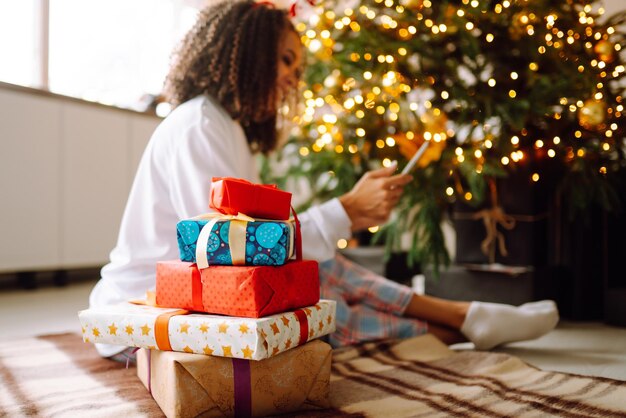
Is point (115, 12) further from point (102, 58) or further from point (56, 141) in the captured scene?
point (56, 141)

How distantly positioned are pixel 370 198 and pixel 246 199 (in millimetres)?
393

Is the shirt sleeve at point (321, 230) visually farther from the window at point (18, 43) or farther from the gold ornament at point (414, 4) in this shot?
the window at point (18, 43)

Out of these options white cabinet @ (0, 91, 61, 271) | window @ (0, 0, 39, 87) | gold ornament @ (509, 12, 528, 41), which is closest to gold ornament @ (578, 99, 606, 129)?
gold ornament @ (509, 12, 528, 41)

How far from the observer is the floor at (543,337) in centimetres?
112

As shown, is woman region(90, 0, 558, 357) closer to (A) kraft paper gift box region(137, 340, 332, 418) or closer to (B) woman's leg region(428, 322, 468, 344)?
(B) woman's leg region(428, 322, 468, 344)

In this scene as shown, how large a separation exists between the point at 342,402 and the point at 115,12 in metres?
2.75

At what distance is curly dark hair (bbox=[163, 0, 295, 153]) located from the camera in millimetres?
1133

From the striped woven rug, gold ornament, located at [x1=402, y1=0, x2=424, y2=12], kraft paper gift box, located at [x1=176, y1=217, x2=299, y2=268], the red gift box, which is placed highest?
gold ornament, located at [x1=402, y1=0, x2=424, y2=12]

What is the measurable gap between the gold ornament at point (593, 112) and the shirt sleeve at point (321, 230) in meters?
0.79

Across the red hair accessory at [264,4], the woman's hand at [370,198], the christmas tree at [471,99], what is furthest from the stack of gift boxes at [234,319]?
the christmas tree at [471,99]

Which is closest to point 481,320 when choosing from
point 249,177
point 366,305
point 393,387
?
point 366,305

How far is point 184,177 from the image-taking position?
97cm

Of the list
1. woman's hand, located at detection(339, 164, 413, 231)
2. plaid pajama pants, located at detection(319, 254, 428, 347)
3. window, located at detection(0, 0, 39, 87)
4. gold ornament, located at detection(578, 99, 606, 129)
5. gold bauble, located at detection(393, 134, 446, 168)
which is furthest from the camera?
window, located at detection(0, 0, 39, 87)

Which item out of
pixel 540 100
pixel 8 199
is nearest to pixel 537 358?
pixel 540 100
